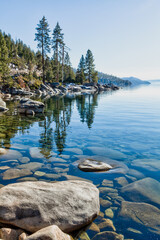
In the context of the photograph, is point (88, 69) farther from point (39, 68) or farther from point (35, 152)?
point (35, 152)

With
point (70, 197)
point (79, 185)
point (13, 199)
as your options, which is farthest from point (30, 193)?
point (79, 185)

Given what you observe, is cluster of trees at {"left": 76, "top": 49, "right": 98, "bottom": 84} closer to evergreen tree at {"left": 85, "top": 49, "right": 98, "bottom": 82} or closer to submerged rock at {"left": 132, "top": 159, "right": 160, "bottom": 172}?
evergreen tree at {"left": 85, "top": 49, "right": 98, "bottom": 82}

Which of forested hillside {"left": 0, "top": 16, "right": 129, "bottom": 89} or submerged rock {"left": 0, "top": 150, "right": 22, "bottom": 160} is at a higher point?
forested hillside {"left": 0, "top": 16, "right": 129, "bottom": 89}

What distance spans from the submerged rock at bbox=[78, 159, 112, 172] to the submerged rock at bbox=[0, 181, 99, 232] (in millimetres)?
1981

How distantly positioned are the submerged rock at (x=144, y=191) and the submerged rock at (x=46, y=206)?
4.02 ft

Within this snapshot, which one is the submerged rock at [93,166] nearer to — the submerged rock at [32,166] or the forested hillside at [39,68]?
the submerged rock at [32,166]

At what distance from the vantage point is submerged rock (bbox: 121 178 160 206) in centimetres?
451

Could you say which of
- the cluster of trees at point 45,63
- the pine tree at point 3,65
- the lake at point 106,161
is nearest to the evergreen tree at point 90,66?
the cluster of trees at point 45,63

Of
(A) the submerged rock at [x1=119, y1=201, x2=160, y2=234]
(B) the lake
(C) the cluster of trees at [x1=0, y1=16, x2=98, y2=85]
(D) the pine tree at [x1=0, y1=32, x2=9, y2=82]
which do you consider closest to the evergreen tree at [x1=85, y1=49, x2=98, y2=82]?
(C) the cluster of trees at [x1=0, y1=16, x2=98, y2=85]

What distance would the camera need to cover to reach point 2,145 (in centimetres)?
827

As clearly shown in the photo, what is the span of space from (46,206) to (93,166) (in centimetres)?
287

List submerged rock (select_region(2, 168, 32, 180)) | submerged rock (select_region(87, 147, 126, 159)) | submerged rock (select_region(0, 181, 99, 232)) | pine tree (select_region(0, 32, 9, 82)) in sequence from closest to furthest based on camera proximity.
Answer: submerged rock (select_region(0, 181, 99, 232)), submerged rock (select_region(2, 168, 32, 180)), submerged rock (select_region(87, 147, 126, 159)), pine tree (select_region(0, 32, 9, 82))

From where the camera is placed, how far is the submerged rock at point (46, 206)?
330 cm

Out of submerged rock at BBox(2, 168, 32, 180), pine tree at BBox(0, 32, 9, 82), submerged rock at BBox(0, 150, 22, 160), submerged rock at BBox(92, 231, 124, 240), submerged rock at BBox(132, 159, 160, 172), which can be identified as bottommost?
submerged rock at BBox(92, 231, 124, 240)
